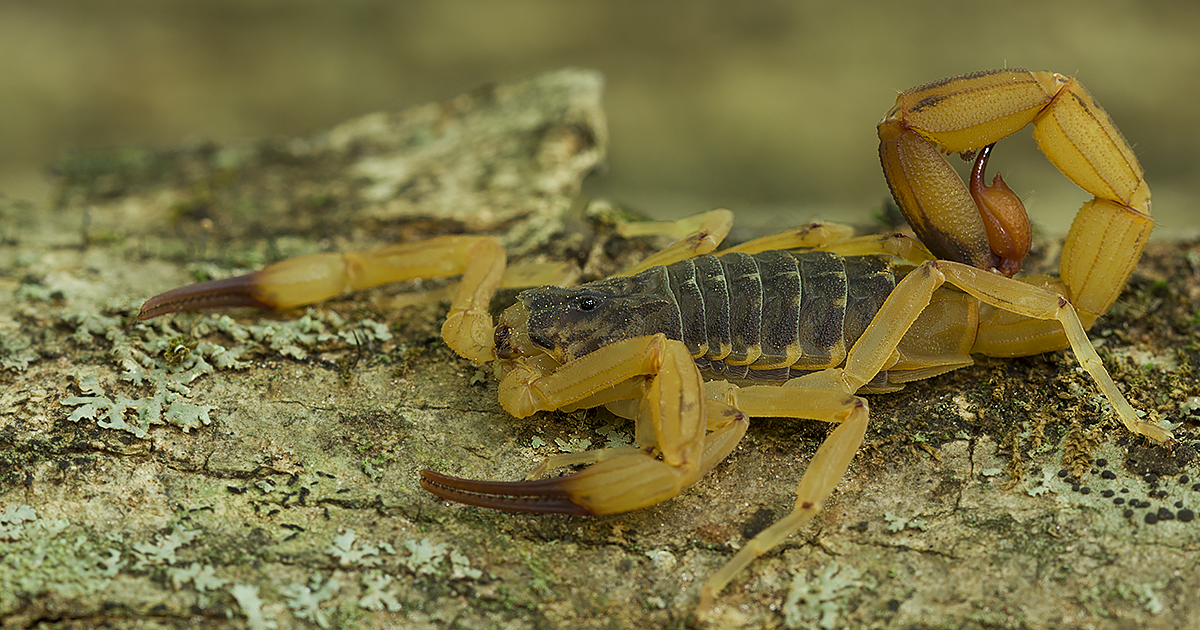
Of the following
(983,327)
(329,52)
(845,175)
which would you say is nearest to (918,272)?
(983,327)

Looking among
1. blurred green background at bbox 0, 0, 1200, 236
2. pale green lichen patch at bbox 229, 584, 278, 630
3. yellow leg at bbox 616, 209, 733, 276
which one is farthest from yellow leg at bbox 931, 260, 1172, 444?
blurred green background at bbox 0, 0, 1200, 236

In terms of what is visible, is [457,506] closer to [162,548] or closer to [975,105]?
[162,548]

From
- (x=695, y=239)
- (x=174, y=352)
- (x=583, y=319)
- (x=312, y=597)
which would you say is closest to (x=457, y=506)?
(x=312, y=597)

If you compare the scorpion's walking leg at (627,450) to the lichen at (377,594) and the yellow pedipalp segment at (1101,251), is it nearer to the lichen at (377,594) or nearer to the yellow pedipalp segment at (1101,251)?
the lichen at (377,594)

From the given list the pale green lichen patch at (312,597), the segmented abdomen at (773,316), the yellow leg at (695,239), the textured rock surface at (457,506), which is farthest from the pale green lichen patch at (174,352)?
the segmented abdomen at (773,316)

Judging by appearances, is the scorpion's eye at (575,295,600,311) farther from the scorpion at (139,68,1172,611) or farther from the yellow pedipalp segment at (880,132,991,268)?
the yellow pedipalp segment at (880,132,991,268)

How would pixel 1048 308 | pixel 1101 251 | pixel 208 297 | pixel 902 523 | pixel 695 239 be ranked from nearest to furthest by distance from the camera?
pixel 902 523 → pixel 1048 308 → pixel 1101 251 → pixel 208 297 → pixel 695 239

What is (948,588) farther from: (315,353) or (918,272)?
(315,353)
